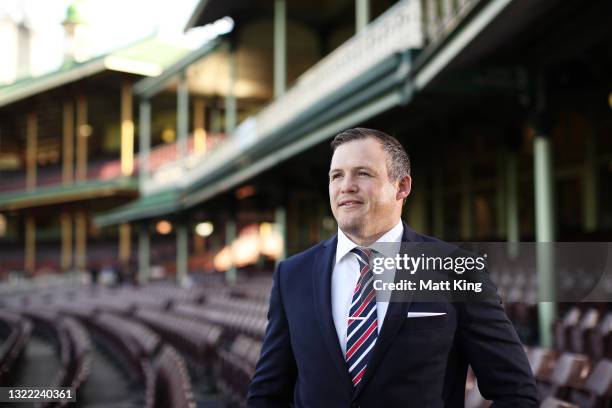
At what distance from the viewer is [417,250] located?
1967 mm

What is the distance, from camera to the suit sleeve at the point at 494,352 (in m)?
1.91

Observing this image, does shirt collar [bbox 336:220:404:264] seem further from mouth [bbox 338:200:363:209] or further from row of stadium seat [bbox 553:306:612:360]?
row of stadium seat [bbox 553:306:612:360]

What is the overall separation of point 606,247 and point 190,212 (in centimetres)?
2596

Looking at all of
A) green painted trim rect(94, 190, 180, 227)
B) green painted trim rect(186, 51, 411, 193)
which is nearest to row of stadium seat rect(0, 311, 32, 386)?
green painted trim rect(186, 51, 411, 193)

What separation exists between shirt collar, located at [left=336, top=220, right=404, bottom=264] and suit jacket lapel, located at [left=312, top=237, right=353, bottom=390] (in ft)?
0.17

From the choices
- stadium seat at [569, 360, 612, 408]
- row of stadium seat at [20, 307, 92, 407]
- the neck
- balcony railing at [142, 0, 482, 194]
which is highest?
balcony railing at [142, 0, 482, 194]

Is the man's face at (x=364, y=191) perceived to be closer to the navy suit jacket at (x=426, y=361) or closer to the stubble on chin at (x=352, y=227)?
the stubble on chin at (x=352, y=227)

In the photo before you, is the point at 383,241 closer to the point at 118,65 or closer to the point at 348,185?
the point at 348,185

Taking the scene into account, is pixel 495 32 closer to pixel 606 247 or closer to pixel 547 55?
pixel 547 55

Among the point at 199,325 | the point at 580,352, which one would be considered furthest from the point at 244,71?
the point at 580,352

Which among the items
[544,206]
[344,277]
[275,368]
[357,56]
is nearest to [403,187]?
[344,277]

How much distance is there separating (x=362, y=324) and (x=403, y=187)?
0.40 metres

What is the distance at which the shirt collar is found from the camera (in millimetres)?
1988

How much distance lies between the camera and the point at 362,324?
200 centimetres
